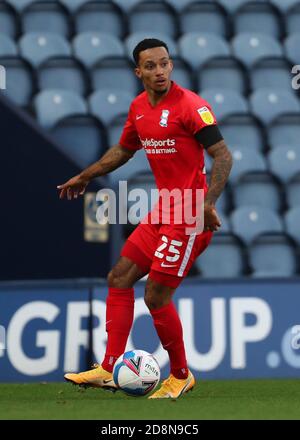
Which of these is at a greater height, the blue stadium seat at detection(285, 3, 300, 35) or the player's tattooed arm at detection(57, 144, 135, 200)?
the blue stadium seat at detection(285, 3, 300, 35)

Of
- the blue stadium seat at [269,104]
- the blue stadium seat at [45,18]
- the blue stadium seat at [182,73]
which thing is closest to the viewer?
the blue stadium seat at [182,73]

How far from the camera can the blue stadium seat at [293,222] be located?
10844 mm

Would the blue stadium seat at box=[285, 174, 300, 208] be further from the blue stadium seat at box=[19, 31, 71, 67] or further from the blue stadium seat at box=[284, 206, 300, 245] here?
the blue stadium seat at box=[19, 31, 71, 67]

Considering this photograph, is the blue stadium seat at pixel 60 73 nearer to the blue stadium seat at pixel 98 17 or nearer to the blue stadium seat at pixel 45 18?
the blue stadium seat at pixel 45 18

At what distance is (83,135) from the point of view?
1045cm

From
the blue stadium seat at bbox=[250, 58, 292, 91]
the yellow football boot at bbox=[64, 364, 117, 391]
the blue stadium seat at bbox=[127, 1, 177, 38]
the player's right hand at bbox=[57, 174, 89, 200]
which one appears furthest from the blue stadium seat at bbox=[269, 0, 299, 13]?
the yellow football boot at bbox=[64, 364, 117, 391]

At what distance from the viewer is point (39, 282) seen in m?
8.45

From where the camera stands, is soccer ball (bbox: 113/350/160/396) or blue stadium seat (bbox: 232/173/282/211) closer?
soccer ball (bbox: 113/350/160/396)

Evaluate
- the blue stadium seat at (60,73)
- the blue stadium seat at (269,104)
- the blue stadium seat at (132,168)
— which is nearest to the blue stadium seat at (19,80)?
the blue stadium seat at (60,73)

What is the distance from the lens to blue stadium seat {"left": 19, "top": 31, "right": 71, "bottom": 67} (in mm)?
12070

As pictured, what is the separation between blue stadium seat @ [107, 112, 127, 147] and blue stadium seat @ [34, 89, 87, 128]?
0.42m

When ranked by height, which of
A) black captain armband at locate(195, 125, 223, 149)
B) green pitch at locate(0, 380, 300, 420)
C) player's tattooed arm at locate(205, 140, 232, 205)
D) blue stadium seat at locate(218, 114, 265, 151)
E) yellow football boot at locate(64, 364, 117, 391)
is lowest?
green pitch at locate(0, 380, 300, 420)

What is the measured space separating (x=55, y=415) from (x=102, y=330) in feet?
10.2

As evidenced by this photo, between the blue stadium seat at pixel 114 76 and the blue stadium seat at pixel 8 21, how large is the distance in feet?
3.68
